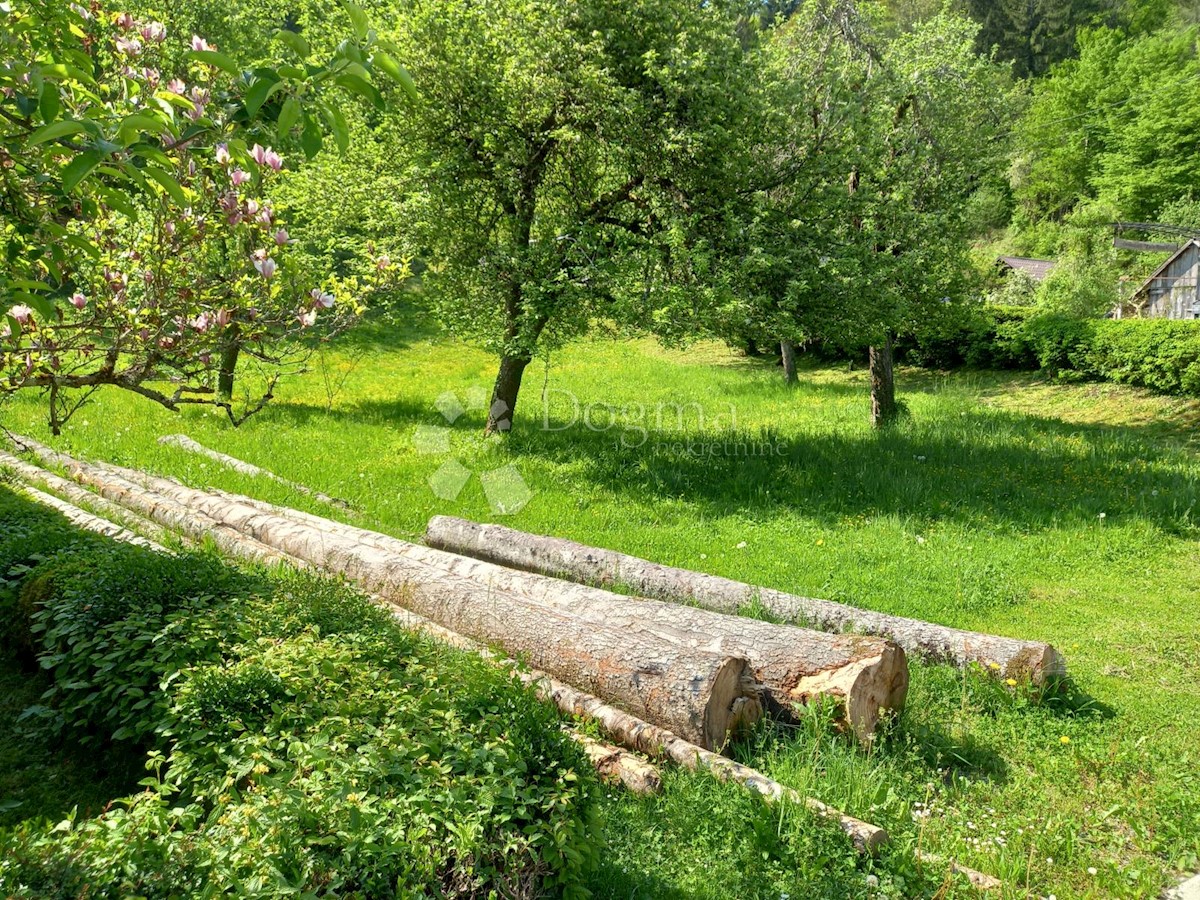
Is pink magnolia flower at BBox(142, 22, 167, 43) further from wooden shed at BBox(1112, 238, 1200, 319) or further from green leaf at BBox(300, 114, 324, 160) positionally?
wooden shed at BBox(1112, 238, 1200, 319)

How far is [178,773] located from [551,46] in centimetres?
1179

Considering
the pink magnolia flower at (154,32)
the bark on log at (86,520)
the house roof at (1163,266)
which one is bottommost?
the bark on log at (86,520)

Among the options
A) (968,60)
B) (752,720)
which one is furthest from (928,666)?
(968,60)

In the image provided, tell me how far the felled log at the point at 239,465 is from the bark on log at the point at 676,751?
6158 mm

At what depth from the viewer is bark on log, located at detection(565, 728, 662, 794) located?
15.1 ft

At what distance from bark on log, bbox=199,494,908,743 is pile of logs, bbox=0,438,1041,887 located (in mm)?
13

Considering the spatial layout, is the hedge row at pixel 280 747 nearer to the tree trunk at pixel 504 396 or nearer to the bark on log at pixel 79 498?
the bark on log at pixel 79 498

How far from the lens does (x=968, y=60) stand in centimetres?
1705

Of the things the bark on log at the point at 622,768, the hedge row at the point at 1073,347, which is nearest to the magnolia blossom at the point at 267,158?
the bark on log at the point at 622,768

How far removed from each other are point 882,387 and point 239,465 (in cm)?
1260

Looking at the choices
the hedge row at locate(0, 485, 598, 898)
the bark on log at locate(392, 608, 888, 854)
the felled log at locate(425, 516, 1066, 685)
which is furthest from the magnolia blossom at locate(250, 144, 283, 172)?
the felled log at locate(425, 516, 1066, 685)

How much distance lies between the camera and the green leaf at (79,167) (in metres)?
2.03

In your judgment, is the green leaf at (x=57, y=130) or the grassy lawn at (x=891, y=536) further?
the grassy lawn at (x=891, y=536)

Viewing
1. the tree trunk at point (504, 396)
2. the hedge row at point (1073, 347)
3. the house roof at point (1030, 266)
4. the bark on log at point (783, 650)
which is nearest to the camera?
the bark on log at point (783, 650)
